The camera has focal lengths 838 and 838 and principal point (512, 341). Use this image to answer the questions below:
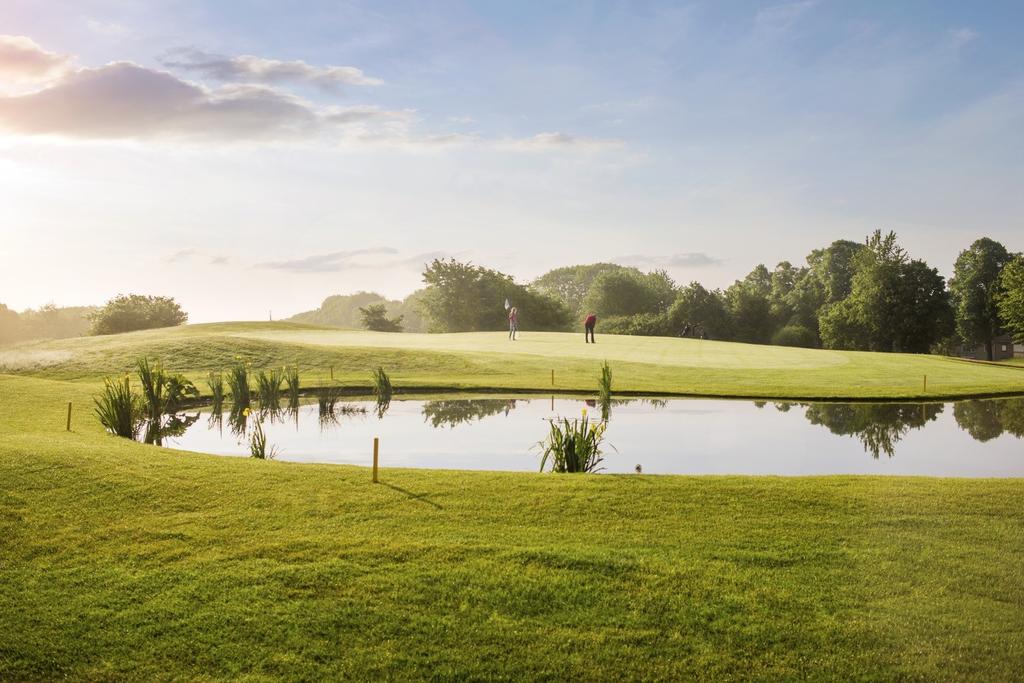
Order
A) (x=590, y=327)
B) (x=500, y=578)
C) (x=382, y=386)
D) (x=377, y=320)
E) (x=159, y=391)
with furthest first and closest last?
1. (x=377, y=320)
2. (x=590, y=327)
3. (x=382, y=386)
4. (x=159, y=391)
5. (x=500, y=578)

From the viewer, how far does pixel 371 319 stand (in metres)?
95.9

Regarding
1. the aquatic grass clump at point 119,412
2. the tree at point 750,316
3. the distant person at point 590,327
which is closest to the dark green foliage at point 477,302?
the tree at point 750,316

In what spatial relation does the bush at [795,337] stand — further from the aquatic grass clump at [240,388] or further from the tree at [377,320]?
the aquatic grass clump at [240,388]

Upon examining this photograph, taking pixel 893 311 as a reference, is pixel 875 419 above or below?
below

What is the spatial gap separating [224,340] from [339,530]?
37.7m

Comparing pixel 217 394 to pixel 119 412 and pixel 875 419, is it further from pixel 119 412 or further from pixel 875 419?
pixel 875 419

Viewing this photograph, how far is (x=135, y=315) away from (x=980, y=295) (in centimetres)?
8731

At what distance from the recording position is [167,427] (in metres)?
23.7

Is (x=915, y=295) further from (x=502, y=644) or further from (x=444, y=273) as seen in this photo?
(x=502, y=644)

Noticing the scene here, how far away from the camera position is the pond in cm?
1792

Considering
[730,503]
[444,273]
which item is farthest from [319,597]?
[444,273]

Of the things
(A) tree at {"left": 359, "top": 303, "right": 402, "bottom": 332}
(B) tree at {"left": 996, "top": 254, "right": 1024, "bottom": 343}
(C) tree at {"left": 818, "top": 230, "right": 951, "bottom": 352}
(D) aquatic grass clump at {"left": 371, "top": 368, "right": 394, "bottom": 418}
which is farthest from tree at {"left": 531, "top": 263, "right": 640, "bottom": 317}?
(D) aquatic grass clump at {"left": 371, "top": 368, "right": 394, "bottom": 418}

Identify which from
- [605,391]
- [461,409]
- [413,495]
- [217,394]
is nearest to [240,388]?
[217,394]

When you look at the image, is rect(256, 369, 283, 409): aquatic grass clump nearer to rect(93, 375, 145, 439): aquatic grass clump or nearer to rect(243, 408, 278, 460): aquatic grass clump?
rect(93, 375, 145, 439): aquatic grass clump
